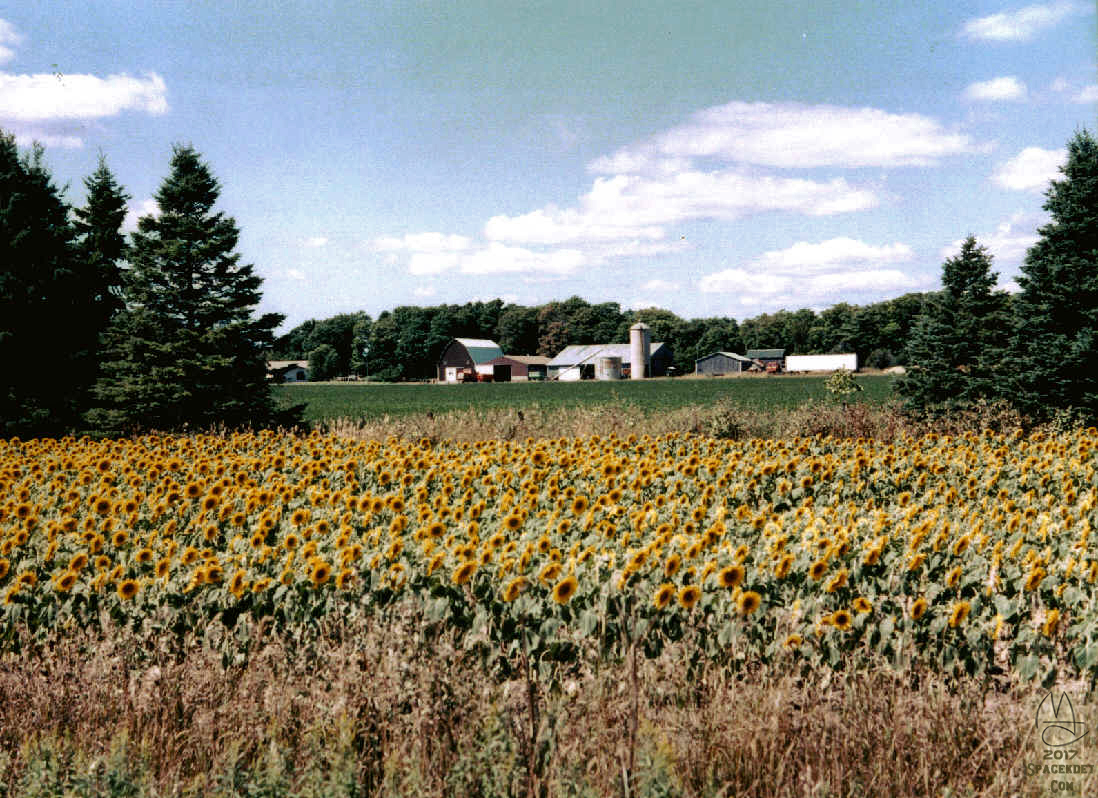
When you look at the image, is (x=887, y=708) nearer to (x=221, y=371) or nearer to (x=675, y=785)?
(x=675, y=785)

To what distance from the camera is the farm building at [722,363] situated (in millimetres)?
119625

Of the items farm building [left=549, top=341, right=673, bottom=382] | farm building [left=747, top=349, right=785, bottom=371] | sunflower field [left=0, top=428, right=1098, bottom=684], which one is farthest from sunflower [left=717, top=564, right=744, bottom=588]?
farm building [left=747, top=349, right=785, bottom=371]

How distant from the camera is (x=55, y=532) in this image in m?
5.91

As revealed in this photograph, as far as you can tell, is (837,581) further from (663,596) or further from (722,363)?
(722,363)

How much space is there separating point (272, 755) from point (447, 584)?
1.64 metres

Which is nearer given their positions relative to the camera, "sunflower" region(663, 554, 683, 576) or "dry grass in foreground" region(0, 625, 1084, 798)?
"dry grass in foreground" region(0, 625, 1084, 798)

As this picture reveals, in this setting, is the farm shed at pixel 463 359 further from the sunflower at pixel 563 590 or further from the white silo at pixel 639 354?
the sunflower at pixel 563 590

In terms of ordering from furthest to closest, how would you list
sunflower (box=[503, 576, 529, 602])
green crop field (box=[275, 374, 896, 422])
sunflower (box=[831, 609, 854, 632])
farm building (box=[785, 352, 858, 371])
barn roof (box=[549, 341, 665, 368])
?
farm building (box=[785, 352, 858, 371]) → barn roof (box=[549, 341, 665, 368]) → green crop field (box=[275, 374, 896, 422]) → sunflower (box=[831, 609, 854, 632]) → sunflower (box=[503, 576, 529, 602])

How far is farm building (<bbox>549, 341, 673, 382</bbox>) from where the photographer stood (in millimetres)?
101062

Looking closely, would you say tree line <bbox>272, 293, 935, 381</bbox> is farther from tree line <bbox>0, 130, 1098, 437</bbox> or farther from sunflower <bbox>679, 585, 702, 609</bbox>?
sunflower <bbox>679, 585, 702, 609</bbox>

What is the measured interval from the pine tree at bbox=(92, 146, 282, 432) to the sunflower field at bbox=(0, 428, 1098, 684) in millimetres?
10413

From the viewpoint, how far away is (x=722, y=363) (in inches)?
4766

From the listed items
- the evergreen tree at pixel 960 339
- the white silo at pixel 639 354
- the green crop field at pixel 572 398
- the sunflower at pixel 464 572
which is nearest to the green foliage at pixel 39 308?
the green crop field at pixel 572 398

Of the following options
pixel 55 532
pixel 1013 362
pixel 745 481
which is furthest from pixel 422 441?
pixel 1013 362
